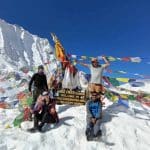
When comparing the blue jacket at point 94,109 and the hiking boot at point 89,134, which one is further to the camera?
the blue jacket at point 94,109

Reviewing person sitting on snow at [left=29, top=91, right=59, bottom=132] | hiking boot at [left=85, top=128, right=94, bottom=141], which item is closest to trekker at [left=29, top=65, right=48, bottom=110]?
person sitting on snow at [left=29, top=91, right=59, bottom=132]

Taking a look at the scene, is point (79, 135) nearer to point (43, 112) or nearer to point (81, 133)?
point (81, 133)

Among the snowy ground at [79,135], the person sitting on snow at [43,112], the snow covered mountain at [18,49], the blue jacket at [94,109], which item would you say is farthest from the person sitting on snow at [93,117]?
the snow covered mountain at [18,49]

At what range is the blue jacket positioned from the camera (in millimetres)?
9891

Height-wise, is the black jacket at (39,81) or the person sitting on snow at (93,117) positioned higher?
the black jacket at (39,81)

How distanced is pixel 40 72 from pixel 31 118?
1.88 meters

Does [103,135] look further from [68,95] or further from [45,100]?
[68,95]

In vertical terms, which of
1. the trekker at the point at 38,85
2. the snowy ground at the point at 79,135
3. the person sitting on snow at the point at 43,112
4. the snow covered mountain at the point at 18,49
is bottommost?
the snowy ground at the point at 79,135

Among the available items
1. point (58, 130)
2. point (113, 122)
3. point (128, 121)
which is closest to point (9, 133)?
point (58, 130)

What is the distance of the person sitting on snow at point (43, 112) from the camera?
32.5 ft

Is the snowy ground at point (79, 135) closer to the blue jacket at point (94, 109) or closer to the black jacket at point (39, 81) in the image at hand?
the blue jacket at point (94, 109)

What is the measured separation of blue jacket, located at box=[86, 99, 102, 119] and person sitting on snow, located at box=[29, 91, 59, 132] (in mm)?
1418

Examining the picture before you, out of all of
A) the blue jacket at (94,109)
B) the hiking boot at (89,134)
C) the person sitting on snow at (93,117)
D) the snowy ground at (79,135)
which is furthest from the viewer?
the blue jacket at (94,109)

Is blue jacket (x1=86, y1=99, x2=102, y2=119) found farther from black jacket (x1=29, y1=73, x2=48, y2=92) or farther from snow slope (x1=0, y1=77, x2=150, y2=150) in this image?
black jacket (x1=29, y1=73, x2=48, y2=92)
